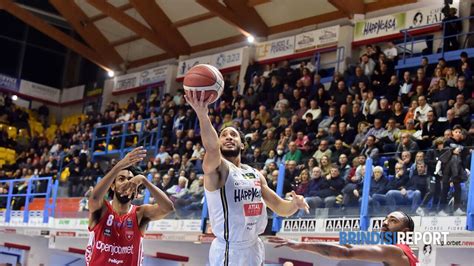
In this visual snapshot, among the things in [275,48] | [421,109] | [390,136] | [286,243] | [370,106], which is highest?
[275,48]

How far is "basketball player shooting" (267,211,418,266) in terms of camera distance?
5.02 m

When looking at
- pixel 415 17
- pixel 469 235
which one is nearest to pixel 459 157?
pixel 469 235

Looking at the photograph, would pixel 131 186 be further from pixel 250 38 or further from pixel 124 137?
pixel 250 38

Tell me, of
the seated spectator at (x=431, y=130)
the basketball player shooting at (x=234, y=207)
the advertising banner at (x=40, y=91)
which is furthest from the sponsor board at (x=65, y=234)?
the advertising banner at (x=40, y=91)

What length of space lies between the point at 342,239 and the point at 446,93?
5133 millimetres

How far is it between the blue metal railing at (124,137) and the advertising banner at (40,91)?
7.36m

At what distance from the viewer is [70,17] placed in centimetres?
2705

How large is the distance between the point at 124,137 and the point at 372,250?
18464 mm

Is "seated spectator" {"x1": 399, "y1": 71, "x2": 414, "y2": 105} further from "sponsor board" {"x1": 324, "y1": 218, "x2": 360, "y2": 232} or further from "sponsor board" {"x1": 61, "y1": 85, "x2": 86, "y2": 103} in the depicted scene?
"sponsor board" {"x1": 61, "y1": 85, "x2": 86, "y2": 103}

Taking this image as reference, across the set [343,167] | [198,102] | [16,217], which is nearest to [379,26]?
[343,167]

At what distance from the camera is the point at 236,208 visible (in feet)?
19.0

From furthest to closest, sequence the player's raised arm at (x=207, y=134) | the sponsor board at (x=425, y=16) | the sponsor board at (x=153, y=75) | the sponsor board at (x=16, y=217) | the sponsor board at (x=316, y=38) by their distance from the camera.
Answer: the sponsor board at (x=153, y=75), the sponsor board at (x=316, y=38), the sponsor board at (x=425, y=16), the sponsor board at (x=16, y=217), the player's raised arm at (x=207, y=134)

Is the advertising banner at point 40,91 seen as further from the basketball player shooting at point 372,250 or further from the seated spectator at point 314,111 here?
the basketball player shooting at point 372,250

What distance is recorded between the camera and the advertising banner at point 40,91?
30.9 m
